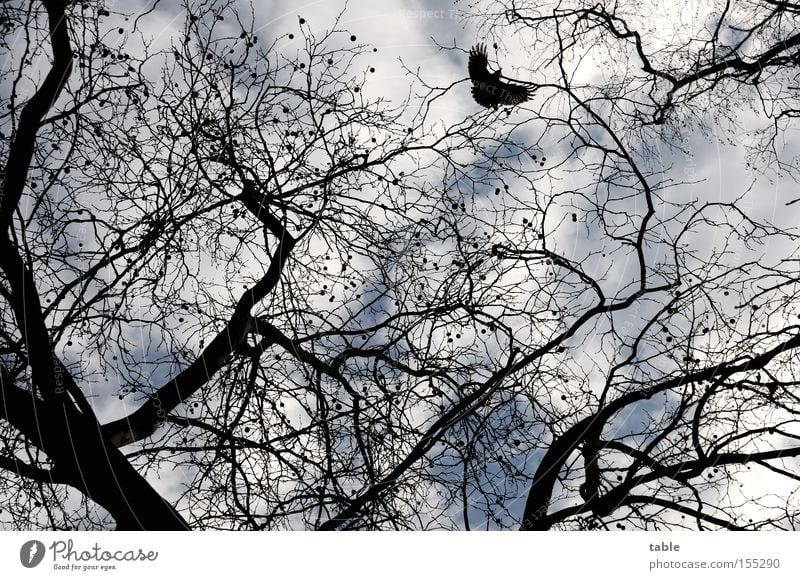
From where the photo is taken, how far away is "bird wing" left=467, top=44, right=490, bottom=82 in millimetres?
3824

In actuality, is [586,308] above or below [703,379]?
above

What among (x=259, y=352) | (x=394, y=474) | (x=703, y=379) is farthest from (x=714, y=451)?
(x=259, y=352)

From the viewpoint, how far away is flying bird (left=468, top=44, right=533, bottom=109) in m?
3.84

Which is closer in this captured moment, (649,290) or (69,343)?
(69,343)

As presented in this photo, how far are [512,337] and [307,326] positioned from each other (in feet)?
4.29

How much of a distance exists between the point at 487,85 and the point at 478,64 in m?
0.13

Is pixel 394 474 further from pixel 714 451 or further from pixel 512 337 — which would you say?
pixel 714 451

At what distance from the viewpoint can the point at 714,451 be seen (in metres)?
3.92

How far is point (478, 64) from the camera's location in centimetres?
383

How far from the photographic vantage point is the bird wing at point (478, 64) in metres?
3.82

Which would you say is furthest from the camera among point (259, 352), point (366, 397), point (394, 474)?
point (259, 352)

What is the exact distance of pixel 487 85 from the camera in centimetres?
385

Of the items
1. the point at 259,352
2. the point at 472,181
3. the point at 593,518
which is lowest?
the point at 593,518

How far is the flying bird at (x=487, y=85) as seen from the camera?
384 cm
